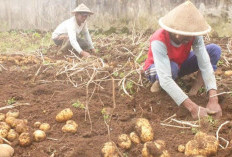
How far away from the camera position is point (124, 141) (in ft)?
8.10

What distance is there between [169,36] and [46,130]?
1531mm

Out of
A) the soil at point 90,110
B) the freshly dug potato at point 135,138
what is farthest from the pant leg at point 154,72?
the freshly dug potato at point 135,138

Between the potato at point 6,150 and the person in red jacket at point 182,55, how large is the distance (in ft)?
5.02

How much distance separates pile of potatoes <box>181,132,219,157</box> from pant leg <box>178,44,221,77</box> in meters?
1.41

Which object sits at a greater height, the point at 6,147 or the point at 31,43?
the point at 6,147

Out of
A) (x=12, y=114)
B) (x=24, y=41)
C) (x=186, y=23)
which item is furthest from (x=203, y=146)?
(x=24, y=41)

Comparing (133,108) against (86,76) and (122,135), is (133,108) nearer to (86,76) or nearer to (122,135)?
(122,135)

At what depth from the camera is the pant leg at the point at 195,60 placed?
3.52 meters

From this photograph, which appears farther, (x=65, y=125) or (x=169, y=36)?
(x=169, y=36)

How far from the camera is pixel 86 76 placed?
165 inches

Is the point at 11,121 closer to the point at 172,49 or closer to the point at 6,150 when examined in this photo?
the point at 6,150

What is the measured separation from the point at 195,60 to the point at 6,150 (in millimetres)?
2287

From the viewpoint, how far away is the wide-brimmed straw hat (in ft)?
9.14

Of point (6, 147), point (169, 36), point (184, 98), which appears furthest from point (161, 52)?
point (6, 147)
